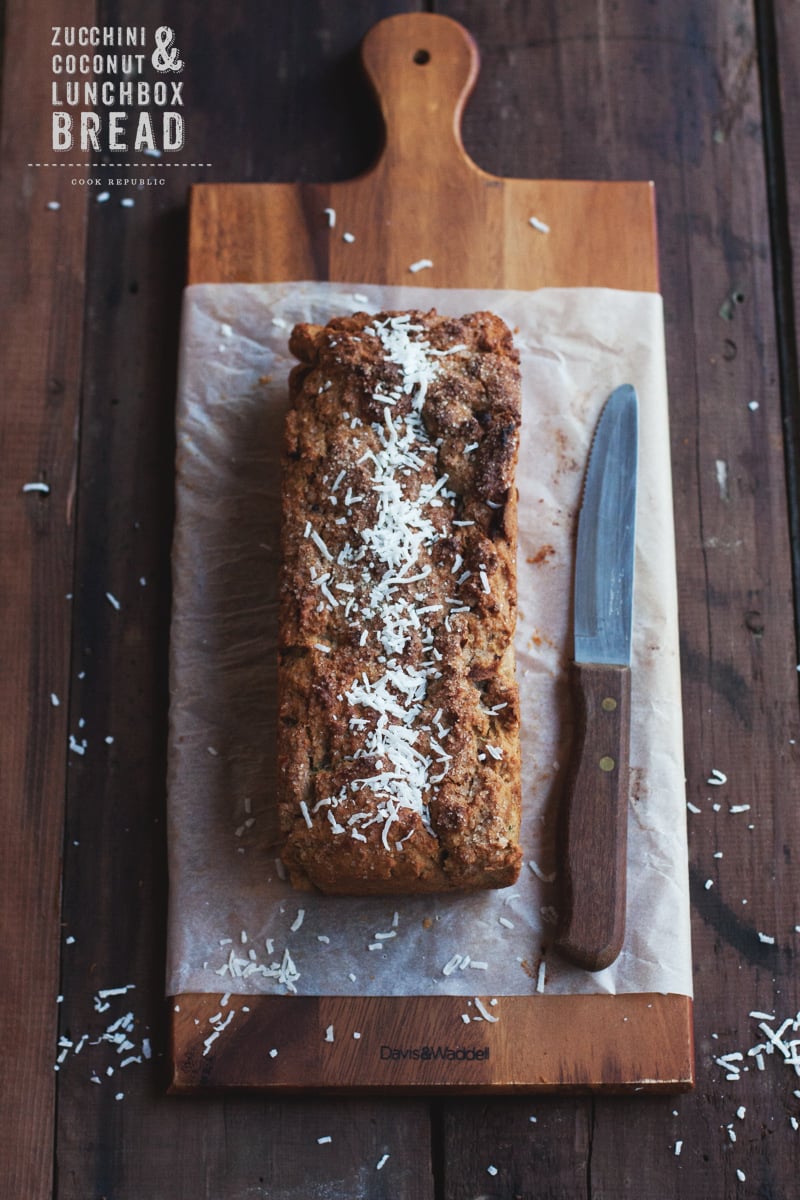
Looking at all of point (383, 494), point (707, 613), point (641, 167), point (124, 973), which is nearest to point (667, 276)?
point (641, 167)

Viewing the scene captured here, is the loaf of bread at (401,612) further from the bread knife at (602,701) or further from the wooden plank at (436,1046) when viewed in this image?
the wooden plank at (436,1046)

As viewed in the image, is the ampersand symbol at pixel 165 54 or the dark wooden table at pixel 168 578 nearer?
the dark wooden table at pixel 168 578

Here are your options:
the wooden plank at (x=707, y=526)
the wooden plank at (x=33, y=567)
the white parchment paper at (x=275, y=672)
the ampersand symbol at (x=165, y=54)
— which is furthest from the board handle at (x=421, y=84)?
the wooden plank at (x=33, y=567)

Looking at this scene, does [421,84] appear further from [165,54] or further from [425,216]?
[165,54]

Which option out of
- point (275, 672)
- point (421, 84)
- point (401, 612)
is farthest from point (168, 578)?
point (421, 84)

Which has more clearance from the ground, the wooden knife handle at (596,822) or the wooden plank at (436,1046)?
the wooden knife handle at (596,822)

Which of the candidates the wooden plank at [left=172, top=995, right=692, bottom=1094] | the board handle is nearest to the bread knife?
the wooden plank at [left=172, top=995, right=692, bottom=1094]

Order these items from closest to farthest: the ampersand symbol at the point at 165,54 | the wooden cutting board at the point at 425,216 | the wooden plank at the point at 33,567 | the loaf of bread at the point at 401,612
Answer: the loaf of bread at the point at 401,612 < the wooden plank at the point at 33,567 < the wooden cutting board at the point at 425,216 < the ampersand symbol at the point at 165,54
